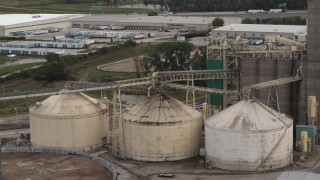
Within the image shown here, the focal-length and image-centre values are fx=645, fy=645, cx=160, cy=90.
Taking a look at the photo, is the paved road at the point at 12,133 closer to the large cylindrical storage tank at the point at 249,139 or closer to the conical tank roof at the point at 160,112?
the conical tank roof at the point at 160,112

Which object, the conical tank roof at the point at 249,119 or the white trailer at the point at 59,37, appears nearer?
the conical tank roof at the point at 249,119

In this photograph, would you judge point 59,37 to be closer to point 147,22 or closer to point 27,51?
point 27,51

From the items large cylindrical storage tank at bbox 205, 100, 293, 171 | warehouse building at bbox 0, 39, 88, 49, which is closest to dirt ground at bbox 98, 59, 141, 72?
warehouse building at bbox 0, 39, 88, 49

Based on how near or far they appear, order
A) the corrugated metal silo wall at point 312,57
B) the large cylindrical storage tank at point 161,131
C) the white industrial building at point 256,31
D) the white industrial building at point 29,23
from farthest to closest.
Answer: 1. the white industrial building at point 29,23
2. the white industrial building at point 256,31
3. the corrugated metal silo wall at point 312,57
4. the large cylindrical storage tank at point 161,131

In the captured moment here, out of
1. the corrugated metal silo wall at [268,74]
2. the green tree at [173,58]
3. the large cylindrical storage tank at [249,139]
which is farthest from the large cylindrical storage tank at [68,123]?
the green tree at [173,58]

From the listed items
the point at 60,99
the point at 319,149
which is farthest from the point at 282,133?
the point at 60,99

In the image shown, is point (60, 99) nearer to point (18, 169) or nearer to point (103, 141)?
point (103, 141)
